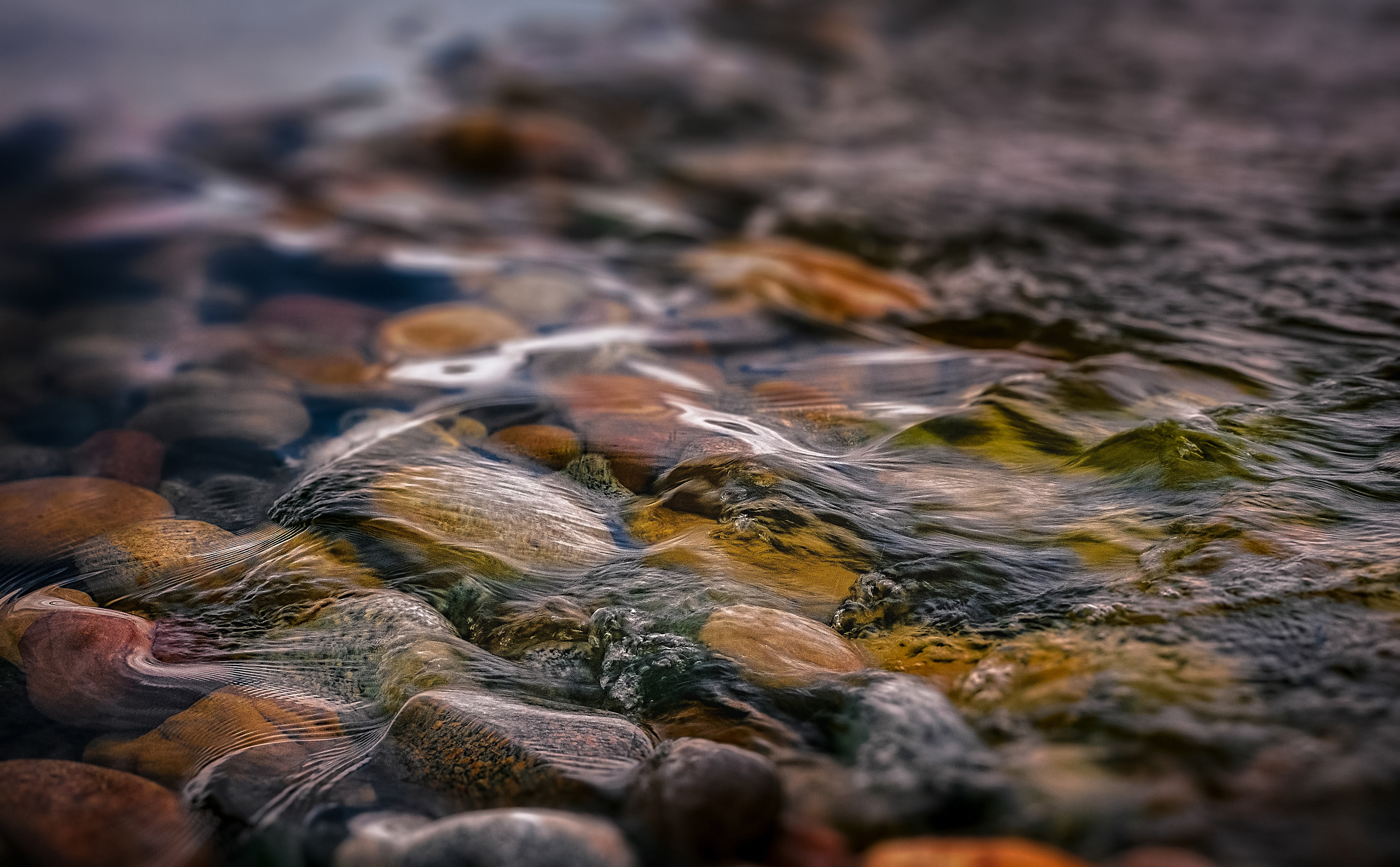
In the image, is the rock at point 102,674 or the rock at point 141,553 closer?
the rock at point 102,674

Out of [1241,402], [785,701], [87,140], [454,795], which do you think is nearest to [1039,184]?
[1241,402]

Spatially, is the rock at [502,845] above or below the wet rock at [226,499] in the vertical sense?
below

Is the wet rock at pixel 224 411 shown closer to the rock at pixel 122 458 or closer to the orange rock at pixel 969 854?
the rock at pixel 122 458

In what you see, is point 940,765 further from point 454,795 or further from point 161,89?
point 161,89

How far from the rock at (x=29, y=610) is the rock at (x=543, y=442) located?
3.00ft

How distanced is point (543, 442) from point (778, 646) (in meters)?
0.88

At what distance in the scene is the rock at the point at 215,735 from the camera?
4.50 feet

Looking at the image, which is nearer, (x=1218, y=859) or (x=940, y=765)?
(x=1218, y=859)

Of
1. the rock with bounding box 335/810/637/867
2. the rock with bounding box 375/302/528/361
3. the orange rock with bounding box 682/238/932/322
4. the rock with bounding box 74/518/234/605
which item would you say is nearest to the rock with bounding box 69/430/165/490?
the rock with bounding box 74/518/234/605

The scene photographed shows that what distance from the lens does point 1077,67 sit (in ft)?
20.7

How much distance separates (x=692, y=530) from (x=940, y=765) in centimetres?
78

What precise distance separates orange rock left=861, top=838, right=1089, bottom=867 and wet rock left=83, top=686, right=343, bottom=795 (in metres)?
0.92

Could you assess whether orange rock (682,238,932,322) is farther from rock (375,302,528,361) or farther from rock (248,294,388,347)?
rock (248,294,388,347)

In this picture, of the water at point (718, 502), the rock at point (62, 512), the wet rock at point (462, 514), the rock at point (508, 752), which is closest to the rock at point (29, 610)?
the water at point (718, 502)
